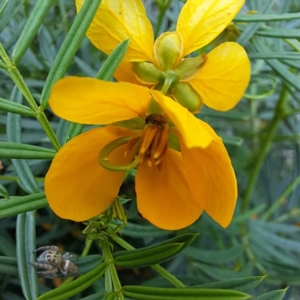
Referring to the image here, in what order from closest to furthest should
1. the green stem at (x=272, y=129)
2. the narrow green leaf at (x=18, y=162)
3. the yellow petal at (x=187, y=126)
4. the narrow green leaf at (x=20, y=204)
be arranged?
the yellow petal at (x=187, y=126), the narrow green leaf at (x=20, y=204), the narrow green leaf at (x=18, y=162), the green stem at (x=272, y=129)

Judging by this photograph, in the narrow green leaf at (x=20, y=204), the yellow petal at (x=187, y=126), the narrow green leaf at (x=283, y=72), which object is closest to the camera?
the yellow petal at (x=187, y=126)

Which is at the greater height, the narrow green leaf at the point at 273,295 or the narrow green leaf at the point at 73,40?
the narrow green leaf at the point at 73,40

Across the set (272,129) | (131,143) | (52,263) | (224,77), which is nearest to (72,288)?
(52,263)

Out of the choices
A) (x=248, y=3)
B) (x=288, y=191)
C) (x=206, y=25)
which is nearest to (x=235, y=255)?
(x=288, y=191)

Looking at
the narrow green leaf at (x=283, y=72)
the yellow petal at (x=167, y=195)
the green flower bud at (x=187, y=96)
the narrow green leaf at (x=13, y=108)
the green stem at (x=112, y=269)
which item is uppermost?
the green flower bud at (x=187, y=96)

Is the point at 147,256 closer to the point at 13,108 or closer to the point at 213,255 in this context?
the point at 13,108

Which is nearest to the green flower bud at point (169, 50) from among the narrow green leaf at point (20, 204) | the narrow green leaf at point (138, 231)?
the narrow green leaf at point (20, 204)

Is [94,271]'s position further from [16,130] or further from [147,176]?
[16,130]

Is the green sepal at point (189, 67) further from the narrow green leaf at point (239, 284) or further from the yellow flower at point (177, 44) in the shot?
the narrow green leaf at point (239, 284)
